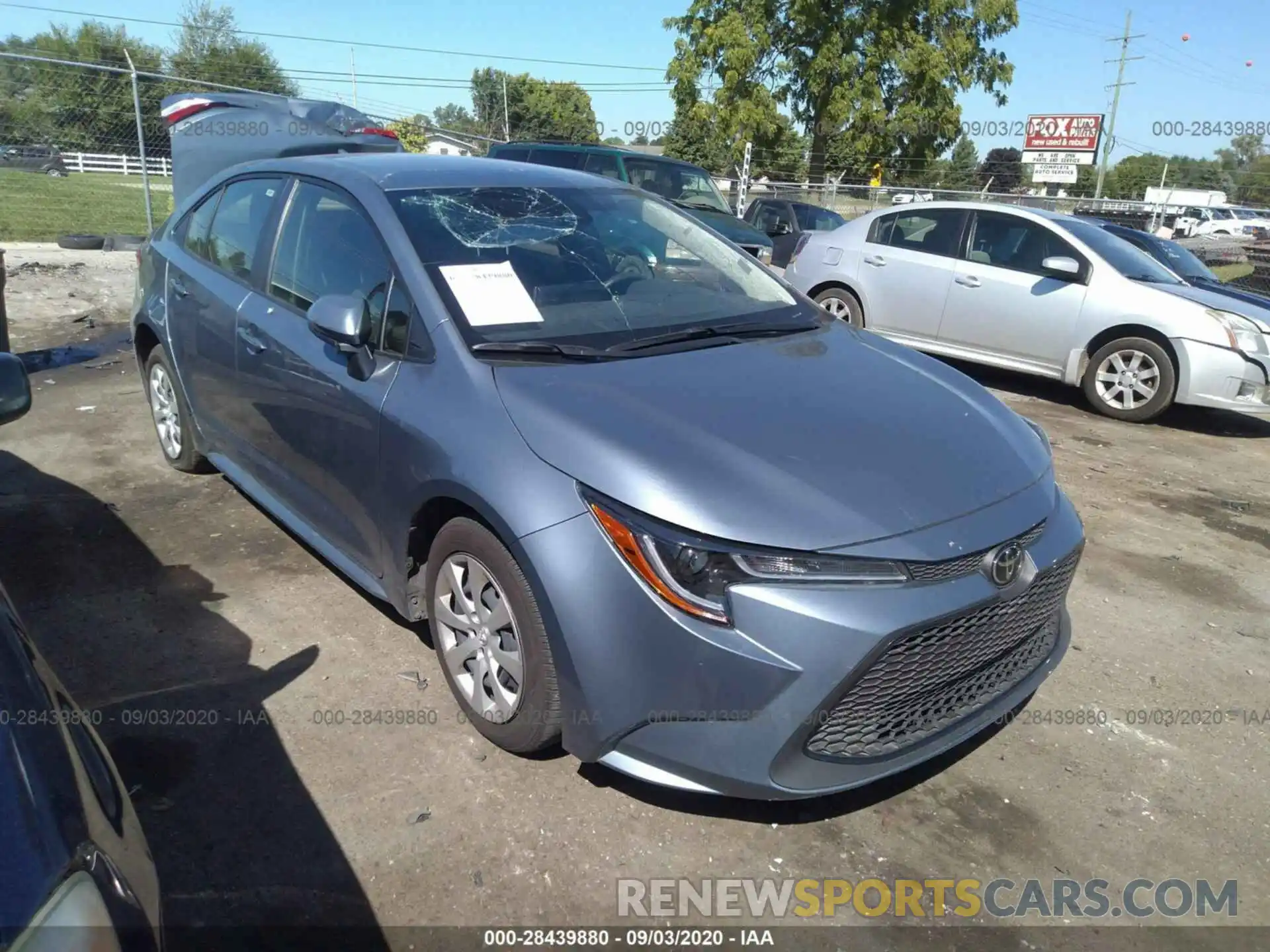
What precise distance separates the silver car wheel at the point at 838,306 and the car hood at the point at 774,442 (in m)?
5.96

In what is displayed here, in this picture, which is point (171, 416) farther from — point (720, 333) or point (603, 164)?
point (603, 164)

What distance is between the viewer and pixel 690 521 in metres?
2.27

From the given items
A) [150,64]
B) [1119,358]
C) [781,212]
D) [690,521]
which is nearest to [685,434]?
[690,521]

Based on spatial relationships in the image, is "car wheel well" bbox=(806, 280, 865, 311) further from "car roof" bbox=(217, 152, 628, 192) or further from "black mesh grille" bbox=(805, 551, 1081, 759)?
"black mesh grille" bbox=(805, 551, 1081, 759)

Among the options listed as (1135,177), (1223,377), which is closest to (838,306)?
(1223,377)

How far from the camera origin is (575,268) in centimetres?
332

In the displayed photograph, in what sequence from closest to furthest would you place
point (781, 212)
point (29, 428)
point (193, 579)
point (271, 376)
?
point (271, 376) < point (193, 579) < point (29, 428) < point (781, 212)

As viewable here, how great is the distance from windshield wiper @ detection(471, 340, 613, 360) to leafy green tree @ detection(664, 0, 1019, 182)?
2374 centimetres

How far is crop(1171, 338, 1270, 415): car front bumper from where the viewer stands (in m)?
6.98

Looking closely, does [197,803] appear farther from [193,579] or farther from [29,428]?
[29,428]

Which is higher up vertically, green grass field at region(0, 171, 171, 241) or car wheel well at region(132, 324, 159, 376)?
green grass field at region(0, 171, 171, 241)

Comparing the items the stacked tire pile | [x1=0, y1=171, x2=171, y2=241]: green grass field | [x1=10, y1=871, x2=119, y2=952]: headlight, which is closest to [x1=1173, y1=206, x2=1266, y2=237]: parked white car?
the stacked tire pile

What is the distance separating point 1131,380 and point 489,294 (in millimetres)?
6257

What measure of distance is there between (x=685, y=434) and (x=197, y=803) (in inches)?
69.3
